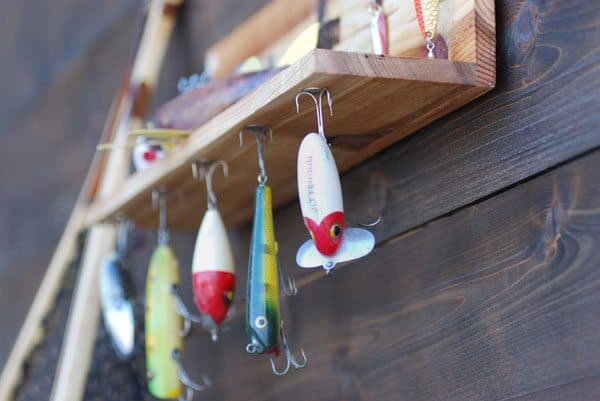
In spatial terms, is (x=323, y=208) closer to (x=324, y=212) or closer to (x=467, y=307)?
(x=324, y=212)

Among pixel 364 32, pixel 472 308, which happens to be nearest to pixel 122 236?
pixel 364 32

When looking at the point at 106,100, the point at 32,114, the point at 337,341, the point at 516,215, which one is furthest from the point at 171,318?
the point at 32,114

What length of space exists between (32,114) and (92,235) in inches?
28.6

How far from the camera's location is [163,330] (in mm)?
1038

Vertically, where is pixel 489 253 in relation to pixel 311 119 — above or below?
below

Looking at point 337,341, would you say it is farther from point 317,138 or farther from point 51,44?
point 51,44

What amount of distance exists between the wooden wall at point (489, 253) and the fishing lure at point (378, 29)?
9 cm

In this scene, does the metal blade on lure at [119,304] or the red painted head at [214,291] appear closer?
the red painted head at [214,291]

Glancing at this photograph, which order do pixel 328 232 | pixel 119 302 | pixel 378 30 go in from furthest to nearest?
pixel 119 302 < pixel 378 30 < pixel 328 232

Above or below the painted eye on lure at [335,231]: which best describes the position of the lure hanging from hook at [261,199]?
above

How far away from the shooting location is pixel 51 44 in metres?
1.92

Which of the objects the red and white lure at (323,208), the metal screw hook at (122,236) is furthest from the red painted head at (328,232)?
the metal screw hook at (122,236)

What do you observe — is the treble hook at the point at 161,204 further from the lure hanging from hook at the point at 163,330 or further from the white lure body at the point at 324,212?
the white lure body at the point at 324,212

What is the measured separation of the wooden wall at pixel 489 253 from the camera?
2.43 ft
